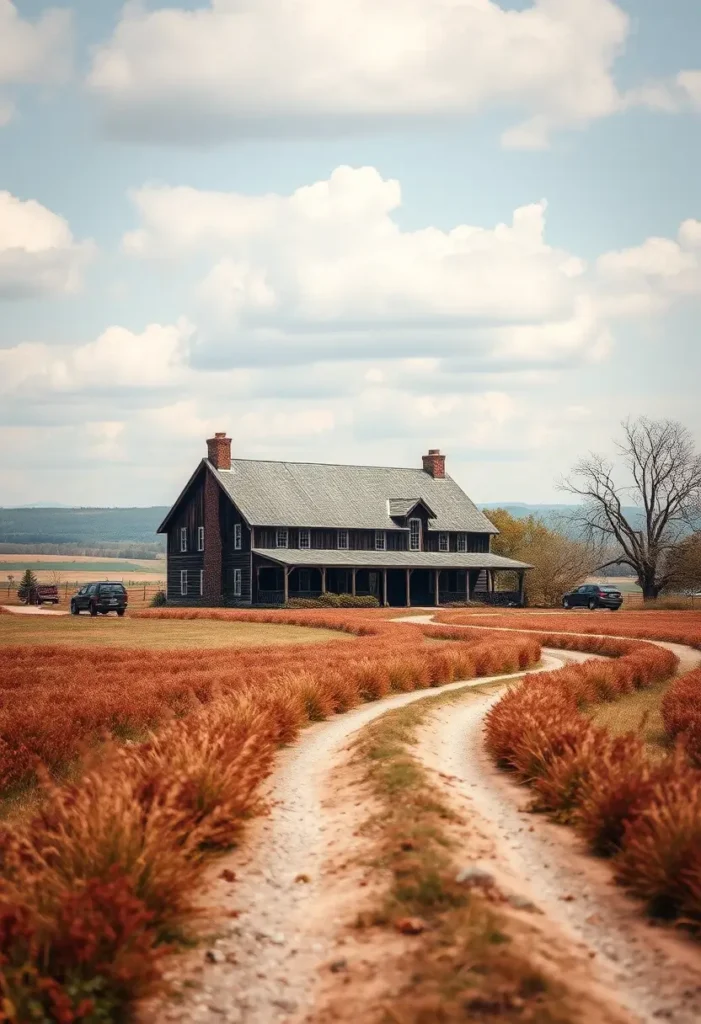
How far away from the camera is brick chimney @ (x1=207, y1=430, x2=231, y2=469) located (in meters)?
68.8

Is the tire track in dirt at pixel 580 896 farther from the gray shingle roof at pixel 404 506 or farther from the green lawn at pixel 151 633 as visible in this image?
the gray shingle roof at pixel 404 506

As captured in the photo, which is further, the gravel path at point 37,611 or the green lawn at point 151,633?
the gravel path at point 37,611

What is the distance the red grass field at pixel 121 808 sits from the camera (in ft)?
22.6

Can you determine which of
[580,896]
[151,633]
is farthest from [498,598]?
[580,896]

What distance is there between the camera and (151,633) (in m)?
41.8

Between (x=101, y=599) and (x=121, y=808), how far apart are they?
162ft

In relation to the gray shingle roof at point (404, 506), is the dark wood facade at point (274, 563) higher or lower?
lower

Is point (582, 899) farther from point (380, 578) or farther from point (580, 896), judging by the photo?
point (380, 578)

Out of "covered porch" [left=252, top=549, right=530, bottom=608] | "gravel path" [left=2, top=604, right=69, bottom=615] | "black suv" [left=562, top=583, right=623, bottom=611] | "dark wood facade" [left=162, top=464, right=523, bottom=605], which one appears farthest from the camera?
"black suv" [left=562, top=583, right=623, bottom=611]

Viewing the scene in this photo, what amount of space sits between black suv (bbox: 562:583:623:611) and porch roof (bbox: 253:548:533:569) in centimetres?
363

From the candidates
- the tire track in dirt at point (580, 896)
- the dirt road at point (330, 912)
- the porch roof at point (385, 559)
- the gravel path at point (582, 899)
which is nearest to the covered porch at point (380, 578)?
the porch roof at point (385, 559)

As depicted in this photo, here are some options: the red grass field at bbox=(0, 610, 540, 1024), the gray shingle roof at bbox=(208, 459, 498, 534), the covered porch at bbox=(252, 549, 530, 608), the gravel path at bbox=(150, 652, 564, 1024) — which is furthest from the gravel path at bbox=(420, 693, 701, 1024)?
the gray shingle roof at bbox=(208, 459, 498, 534)

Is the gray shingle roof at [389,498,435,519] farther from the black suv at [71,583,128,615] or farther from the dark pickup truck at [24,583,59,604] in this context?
the dark pickup truck at [24,583,59,604]

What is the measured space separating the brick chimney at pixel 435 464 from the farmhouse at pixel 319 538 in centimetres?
303
